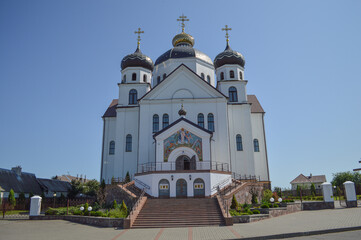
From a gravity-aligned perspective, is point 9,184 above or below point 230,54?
below

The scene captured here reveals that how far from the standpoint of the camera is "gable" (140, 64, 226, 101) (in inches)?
1148

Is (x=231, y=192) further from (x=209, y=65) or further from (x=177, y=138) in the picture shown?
(x=209, y=65)

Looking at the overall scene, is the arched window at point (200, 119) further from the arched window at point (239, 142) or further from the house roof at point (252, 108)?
the house roof at point (252, 108)

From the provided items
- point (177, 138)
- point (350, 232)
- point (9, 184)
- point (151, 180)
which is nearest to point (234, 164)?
point (177, 138)

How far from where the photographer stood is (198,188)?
881 inches

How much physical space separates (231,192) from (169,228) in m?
7.49

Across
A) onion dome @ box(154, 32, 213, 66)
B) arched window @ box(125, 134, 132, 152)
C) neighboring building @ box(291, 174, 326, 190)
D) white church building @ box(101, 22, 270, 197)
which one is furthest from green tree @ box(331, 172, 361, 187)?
arched window @ box(125, 134, 132, 152)

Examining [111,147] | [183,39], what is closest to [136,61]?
[183,39]

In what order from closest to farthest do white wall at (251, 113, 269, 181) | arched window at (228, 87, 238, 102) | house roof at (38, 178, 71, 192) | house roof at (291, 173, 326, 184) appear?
white wall at (251, 113, 269, 181)
arched window at (228, 87, 238, 102)
house roof at (38, 178, 71, 192)
house roof at (291, 173, 326, 184)

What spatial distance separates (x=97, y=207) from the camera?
21.3 meters

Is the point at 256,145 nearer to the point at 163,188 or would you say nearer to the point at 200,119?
the point at 200,119

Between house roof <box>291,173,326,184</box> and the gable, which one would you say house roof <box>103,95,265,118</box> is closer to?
the gable

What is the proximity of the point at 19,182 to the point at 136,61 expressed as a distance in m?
25.2

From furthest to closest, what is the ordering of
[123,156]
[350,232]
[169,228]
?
[123,156] → [169,228] → [350,232]
